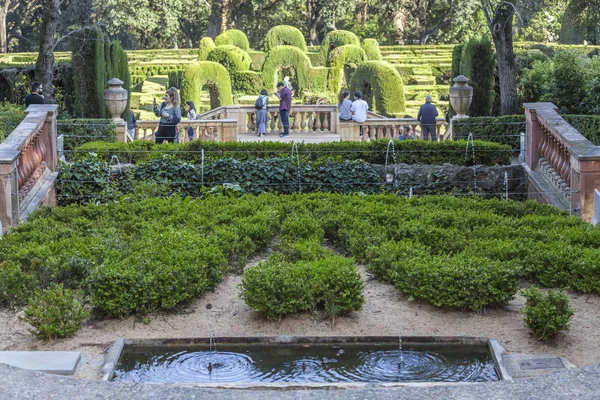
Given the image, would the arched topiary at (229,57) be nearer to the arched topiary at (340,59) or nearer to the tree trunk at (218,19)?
the arched topiary at (340,59)

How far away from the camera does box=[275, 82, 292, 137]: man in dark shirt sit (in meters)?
22.2

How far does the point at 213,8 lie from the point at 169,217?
44512 millimetres

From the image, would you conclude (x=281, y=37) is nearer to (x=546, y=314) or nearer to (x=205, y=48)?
(x=205, y=48)

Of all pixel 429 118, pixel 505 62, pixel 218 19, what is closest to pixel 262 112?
pixel 429 118

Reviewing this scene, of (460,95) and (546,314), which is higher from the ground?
(460,95)

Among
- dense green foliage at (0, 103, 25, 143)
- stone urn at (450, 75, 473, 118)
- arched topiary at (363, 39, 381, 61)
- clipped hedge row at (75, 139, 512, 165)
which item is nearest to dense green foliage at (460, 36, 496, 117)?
stone urn at (450, 75, 473, 118)

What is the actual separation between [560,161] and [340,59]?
2923 centimetres

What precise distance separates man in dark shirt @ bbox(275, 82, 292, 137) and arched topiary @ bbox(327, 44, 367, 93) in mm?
17352

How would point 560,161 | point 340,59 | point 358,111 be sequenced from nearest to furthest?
point 560,161 → point 358,111 → point 340,59

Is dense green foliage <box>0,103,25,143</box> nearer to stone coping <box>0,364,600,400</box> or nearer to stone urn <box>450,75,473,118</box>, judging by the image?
stone urn <box>450,75,473,118</box>

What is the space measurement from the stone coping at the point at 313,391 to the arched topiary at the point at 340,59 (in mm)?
34717

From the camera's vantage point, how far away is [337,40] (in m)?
44.2

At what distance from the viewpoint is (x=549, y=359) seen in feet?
21.4

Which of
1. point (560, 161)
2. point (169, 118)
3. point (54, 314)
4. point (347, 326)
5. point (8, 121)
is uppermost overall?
point (8, 121)
